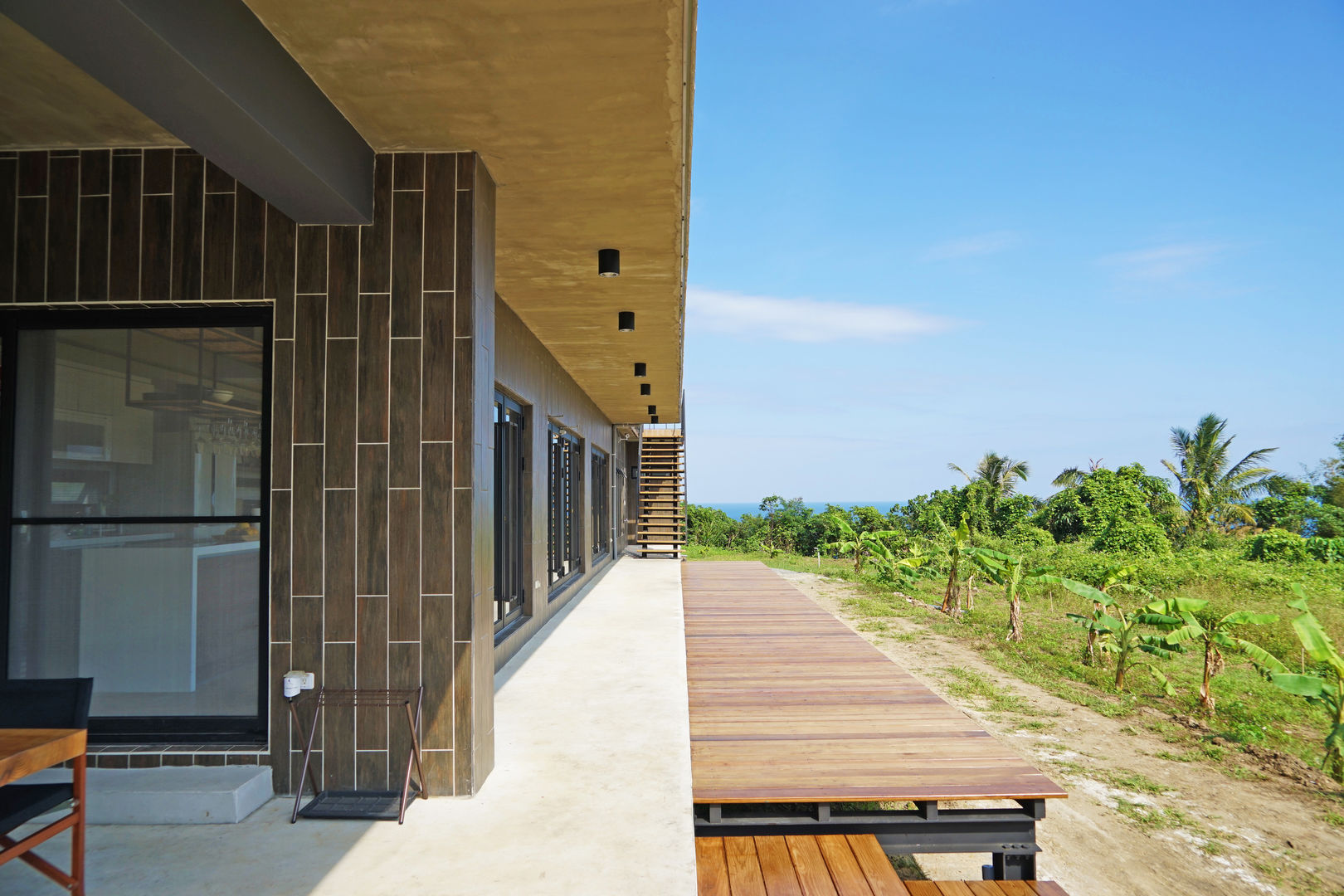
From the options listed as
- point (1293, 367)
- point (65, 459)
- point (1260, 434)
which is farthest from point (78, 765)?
point (1293, 367)

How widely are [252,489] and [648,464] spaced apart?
1333cm

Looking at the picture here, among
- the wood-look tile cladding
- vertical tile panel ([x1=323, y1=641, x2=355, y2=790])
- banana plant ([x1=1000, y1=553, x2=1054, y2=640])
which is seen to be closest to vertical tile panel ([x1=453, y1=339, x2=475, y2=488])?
the wood-look tile cladding

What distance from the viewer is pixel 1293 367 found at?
69.1m

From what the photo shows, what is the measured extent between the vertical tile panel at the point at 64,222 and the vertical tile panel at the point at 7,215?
165mm

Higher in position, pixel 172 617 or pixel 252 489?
pixel 252 489

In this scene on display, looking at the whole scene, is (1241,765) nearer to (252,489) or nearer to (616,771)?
(616,771)

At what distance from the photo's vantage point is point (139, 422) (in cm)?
334

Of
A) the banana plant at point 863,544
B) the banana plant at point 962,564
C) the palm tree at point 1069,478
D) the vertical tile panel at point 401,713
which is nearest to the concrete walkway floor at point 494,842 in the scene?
the vertical tile panel at point 401,713

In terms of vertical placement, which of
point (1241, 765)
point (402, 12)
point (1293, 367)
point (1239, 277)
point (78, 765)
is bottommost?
point (1241, 765)

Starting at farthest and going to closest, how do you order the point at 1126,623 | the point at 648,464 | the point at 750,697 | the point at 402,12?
the point at 648,464 < the point at 1126,623 < the point at 750,697 < the point at 402,12

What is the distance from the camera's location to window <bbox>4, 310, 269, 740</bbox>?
3305 millimetres

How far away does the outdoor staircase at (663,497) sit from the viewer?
16.1m

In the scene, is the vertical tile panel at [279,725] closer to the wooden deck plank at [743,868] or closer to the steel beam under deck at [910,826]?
the steel beam under deck at [910,826]

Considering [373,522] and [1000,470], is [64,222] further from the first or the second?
[1000,470]
